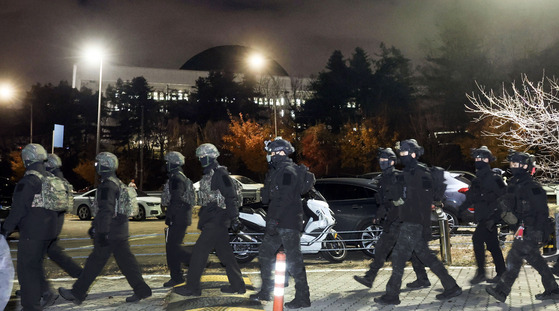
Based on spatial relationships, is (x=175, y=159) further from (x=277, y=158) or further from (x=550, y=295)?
(x=550, y=295)

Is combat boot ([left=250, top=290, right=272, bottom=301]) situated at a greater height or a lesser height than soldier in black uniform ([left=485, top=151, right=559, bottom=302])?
lesser

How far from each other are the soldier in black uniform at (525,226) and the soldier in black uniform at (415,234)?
57cm

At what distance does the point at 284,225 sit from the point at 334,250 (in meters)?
3.81

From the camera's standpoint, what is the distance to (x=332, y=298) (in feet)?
22.8

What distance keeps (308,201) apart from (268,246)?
130 inches

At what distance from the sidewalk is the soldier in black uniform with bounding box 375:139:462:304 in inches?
7.2

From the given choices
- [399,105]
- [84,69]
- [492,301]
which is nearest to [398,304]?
[492,301]

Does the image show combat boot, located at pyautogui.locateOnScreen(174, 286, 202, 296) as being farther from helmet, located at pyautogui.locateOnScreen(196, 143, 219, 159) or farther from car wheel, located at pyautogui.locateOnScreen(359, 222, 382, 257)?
car wheel, located at pyautogui.locateOnScreen(359, 222, 382, 257)

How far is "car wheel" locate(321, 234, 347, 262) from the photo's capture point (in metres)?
10.1

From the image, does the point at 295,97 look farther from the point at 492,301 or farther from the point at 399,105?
the point at 492,301

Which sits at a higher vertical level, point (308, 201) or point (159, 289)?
point (308, 201)

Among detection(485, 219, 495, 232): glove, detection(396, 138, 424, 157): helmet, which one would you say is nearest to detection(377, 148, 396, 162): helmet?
detection(396, 138, 424, 157): helmet

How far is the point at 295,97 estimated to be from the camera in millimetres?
60250

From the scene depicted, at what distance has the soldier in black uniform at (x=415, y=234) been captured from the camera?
657cm
